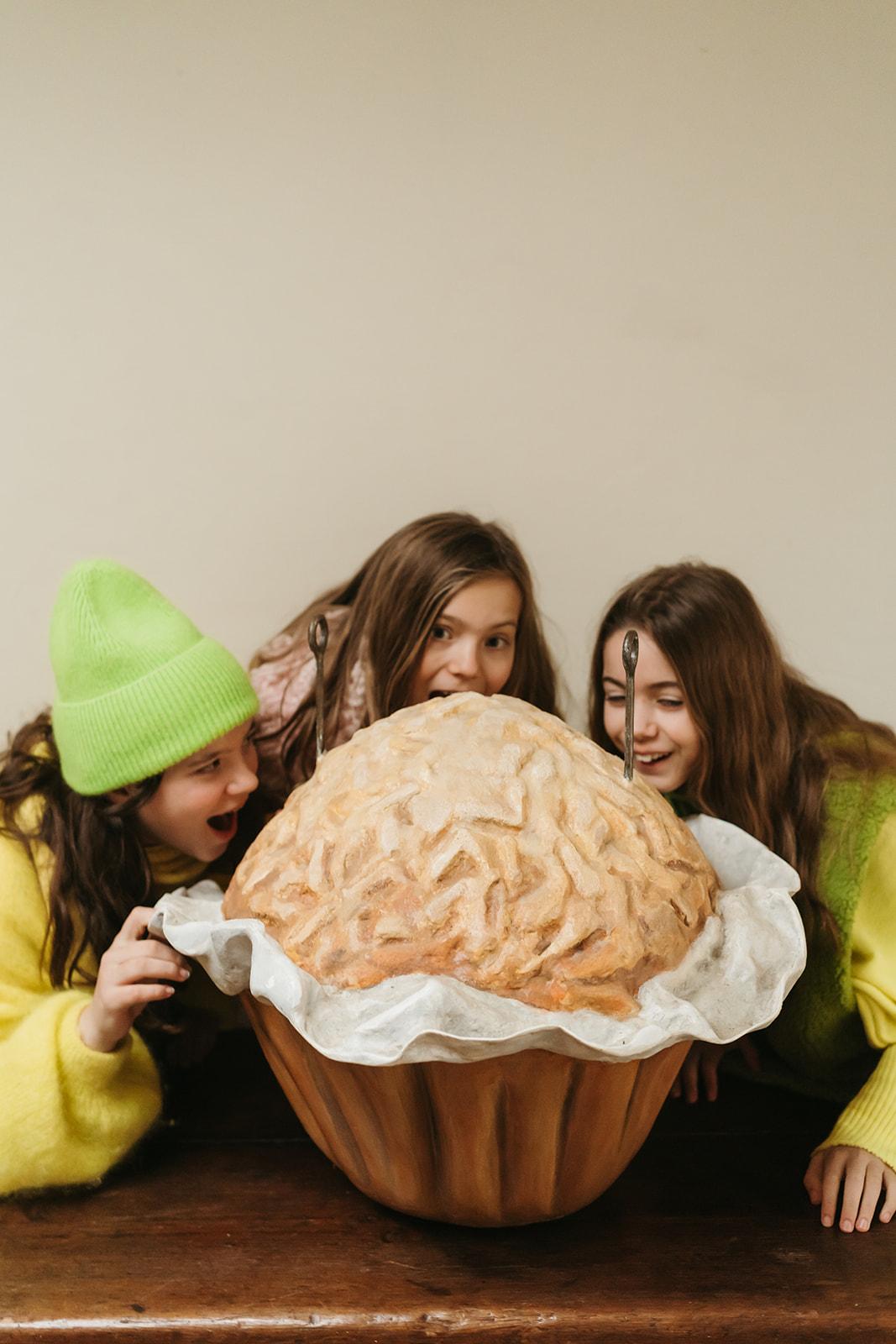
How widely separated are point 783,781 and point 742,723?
0.09 meters

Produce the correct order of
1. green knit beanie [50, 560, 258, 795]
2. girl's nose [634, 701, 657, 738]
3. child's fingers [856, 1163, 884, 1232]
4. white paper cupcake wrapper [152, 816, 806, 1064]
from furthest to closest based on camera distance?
girl's nose [634, 701, 657, 738] → green knit beanie [50, 560, 258, 795] → child's fingers [856, 1163, 884, 1232] → white paper cupcake wrapper [152, 816, 806, 1064]

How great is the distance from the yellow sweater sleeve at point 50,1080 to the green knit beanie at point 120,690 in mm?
172

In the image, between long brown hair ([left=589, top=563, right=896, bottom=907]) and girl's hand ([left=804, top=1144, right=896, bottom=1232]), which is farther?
long brown hair ([left=589, top=563, right=896, bottom=907])

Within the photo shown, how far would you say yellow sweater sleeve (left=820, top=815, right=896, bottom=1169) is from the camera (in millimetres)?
1190

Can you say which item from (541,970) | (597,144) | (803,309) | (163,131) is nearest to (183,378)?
(163,131)

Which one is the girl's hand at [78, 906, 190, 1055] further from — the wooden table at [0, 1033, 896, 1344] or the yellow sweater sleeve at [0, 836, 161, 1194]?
the wooden table at [0, 1033, 896, 1344]

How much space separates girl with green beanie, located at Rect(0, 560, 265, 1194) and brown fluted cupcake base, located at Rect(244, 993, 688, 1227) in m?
0.23

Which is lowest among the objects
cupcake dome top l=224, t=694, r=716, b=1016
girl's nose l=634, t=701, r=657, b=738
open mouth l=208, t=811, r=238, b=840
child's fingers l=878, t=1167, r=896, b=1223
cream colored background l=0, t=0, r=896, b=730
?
child's fingers l=878, t=1167, r=896, b=1223

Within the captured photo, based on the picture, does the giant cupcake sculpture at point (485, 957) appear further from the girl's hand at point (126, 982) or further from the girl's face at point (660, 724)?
the girl's face at point (660, 724)

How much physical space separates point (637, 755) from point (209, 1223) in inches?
28.8

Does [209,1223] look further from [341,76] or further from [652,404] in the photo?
[341,76]

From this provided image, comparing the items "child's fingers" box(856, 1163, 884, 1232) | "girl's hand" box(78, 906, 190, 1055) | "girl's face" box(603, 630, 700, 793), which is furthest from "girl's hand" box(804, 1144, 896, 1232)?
"girl's hand" box(78, 906, 190, 1055)

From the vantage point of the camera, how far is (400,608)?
5.20ft

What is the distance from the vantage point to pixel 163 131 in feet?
5.53
